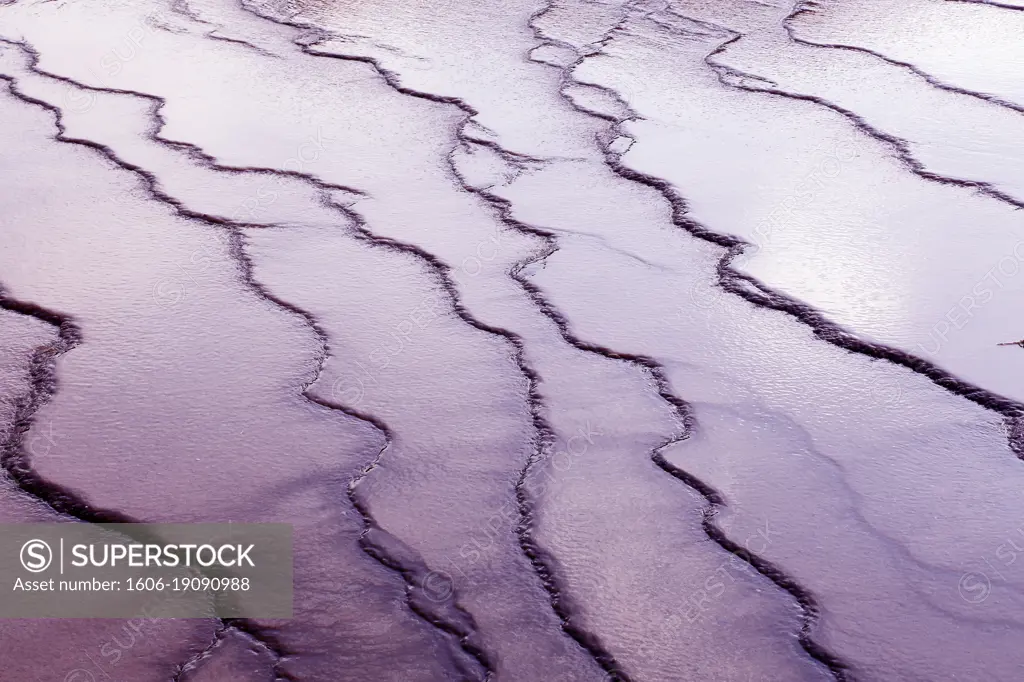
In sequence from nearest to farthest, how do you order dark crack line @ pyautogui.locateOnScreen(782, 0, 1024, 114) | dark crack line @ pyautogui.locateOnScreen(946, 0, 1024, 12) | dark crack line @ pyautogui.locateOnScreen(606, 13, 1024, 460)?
dark crack line @ pyautogui.locateOnScreen(606, 13, 1024, 460) < dark crack line @ pyautogui.locateOnScreen(782, 0, 1024, 114) < dark crack line @ pyautogui.locateOnScreen(946, 0, 1024, 12)

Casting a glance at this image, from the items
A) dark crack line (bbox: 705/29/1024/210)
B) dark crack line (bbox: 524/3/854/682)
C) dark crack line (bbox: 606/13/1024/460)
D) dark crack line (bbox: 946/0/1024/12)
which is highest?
dark crack line (bbox: 946/0/1024/12)

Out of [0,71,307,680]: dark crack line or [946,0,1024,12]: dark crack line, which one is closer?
[0,71,307,680]: dark crack line

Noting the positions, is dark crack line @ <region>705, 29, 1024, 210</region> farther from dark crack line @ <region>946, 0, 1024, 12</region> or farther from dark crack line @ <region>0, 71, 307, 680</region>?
dark crack line @ <region>0, 71, 307, 680</region>

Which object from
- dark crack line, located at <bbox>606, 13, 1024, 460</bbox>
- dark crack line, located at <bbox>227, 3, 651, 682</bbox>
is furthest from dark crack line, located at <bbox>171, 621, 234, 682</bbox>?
dark crack line, located at <bbox>606, 13, 1024, 460</bbox>

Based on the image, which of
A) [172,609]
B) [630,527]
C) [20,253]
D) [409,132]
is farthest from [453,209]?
[172,609]

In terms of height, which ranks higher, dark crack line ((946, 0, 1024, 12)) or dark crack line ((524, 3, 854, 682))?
dark crack line ((946, 0, 1024, 12))

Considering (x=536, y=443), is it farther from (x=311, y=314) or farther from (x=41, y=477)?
(x=41, y=477)

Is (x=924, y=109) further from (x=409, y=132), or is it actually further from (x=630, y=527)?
(x=630, y=527)
